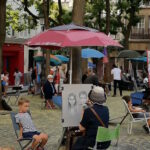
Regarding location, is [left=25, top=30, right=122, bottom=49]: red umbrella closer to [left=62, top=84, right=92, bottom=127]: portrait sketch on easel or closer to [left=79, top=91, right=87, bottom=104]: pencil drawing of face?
[left=62, top=84, right=92, bottom=127]: portrait sketch on easel

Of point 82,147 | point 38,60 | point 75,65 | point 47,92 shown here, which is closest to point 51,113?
point 47,92

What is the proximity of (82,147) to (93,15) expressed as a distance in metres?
38.4

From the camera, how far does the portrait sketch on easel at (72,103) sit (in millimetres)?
9883

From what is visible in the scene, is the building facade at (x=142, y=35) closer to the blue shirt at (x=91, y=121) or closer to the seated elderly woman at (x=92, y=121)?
the seated elderly woman at (x=92, y=121)

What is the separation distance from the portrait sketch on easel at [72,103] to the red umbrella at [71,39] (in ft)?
2.94

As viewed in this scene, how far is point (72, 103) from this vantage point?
1000 centimetres

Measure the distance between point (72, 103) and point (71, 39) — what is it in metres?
1.30

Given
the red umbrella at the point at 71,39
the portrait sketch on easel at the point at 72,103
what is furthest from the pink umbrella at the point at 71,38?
the portrait sketch on easel at the point at 72,103

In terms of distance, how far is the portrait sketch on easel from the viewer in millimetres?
9883

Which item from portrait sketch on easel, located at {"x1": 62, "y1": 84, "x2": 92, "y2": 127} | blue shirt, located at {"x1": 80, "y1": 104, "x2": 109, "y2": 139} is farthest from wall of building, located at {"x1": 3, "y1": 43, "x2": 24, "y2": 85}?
blue shirt, located at {"x1": 80, "y1": 104, "x2": 109, "y2": 139}

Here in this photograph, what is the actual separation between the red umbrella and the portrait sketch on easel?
0.90 m

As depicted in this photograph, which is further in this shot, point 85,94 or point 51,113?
point 51,113

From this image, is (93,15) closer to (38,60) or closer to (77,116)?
(38,60)

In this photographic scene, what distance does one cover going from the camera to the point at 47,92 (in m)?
19.8
